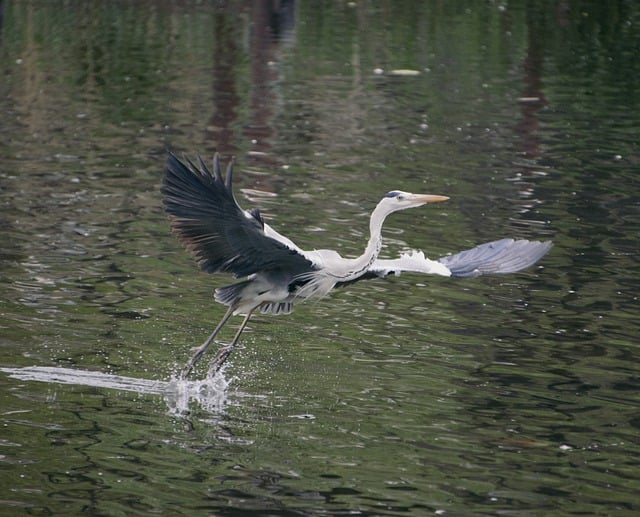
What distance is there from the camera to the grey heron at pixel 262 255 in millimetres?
8469

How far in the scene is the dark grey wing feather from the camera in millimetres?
9672

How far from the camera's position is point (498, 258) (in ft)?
32.2

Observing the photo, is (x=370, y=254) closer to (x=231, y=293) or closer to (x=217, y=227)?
(x=231, y=293)

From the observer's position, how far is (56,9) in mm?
36469

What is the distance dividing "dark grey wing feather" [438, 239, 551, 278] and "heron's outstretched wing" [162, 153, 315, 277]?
116 cm

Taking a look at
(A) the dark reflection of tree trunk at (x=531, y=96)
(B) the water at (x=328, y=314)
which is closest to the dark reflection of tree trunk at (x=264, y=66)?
(B) the water at (x=328, y=314)

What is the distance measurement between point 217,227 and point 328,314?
2.77 metres

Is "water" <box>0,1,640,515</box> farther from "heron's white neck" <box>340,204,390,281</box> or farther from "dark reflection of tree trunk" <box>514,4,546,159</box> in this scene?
"heron's white neck" <box>340,204,390,281</box>

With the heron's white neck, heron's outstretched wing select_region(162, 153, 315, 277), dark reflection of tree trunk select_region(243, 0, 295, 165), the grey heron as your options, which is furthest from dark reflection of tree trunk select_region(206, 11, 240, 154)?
heron's outstretched wing select_region(162, 153, 315, 277)

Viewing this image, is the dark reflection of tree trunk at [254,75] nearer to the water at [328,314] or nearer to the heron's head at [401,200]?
the water at [328,314]

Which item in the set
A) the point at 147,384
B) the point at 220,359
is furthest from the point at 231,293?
the point at 147,384

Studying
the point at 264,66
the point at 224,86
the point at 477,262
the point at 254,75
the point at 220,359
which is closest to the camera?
the point at 220,359

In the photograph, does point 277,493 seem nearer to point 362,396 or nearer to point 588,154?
point 362,396

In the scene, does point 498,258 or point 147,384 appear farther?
point 498,258
